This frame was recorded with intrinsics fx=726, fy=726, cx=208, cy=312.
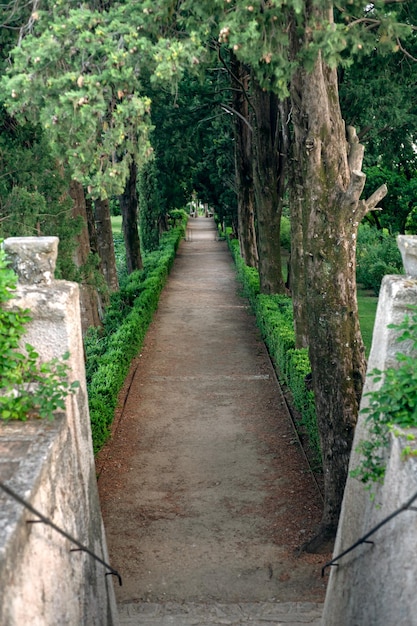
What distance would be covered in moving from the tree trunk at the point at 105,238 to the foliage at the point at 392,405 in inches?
639

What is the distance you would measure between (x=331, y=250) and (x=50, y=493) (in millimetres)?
4609

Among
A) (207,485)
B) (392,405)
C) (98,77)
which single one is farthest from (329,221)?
(207,485)

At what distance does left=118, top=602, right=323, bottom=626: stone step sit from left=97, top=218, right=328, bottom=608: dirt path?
232mm

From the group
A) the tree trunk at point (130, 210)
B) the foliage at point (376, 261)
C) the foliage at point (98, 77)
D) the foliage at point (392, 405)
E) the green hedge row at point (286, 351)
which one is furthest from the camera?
the foliage at point (376, 261)

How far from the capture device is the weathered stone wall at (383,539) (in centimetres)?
435

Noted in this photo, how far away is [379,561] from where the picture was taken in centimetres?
493

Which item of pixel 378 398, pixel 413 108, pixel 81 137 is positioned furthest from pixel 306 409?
pixel 413 108

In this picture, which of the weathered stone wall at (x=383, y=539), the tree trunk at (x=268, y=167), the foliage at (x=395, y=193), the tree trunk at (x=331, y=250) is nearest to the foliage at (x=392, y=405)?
the weathered stone wall at (x=383, y=539)

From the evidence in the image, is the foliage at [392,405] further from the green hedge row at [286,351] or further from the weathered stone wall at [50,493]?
the green hedge row at [286,351]

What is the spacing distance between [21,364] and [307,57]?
446cm

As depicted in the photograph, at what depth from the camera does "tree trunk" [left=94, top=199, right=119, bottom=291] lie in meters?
20.6

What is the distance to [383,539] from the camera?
4.88 metres

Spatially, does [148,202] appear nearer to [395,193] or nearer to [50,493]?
[395,193]

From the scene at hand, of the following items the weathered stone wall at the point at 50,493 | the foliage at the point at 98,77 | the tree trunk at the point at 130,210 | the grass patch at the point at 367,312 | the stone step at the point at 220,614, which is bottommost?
the stone step at the point at 220,614
